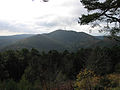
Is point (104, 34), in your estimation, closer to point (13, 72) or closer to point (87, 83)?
point (87, 83)

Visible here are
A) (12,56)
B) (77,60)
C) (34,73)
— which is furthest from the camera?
(77,60)

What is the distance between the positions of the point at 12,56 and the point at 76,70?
19.6 metres

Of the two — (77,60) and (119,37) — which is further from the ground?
(119,37)

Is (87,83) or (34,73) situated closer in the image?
(87,83)

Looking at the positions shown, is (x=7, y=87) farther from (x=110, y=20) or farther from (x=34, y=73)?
(x=34, y=73)

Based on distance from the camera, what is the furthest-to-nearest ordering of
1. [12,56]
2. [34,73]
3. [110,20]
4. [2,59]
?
[12,56] < [2,59] < [34,73] < [110,20]

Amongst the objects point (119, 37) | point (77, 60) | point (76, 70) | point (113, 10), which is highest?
point (113, 10)

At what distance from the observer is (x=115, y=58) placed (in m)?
38.4

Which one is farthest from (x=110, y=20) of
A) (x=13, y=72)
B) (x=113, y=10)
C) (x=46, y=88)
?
(x=13, y=72)

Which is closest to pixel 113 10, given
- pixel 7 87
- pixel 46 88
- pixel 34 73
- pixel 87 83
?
pixel 87 83

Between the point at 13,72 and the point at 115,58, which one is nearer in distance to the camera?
the point at 13,72

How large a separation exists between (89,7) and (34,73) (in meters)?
18.4

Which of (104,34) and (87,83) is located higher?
(104,34)

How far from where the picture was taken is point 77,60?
36.8 meters
